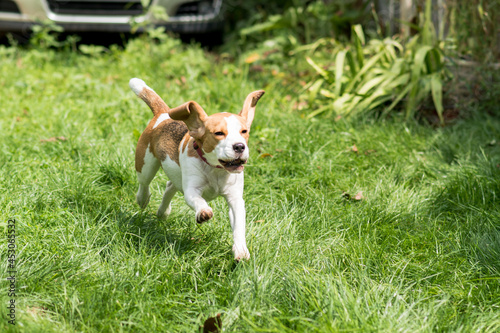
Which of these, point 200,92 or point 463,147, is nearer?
point 463,147

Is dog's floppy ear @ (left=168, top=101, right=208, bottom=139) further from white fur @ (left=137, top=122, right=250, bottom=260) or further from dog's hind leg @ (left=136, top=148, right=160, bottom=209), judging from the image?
dog's hind leg @ (left=136, top=148, right=160, bottom=209)

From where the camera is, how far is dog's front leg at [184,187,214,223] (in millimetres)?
2256

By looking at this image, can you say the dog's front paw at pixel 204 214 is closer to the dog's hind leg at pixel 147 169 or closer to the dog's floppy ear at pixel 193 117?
the dog's floppy ear at pixel 193 117

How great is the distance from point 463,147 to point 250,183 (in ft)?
6.49

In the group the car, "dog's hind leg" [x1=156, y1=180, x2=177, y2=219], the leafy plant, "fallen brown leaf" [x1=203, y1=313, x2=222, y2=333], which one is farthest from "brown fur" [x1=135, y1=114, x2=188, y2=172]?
the car

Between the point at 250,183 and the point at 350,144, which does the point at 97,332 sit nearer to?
the point at 250,183

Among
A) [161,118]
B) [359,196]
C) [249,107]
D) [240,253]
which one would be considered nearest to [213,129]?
[249,107]

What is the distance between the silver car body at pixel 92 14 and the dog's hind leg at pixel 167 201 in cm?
419

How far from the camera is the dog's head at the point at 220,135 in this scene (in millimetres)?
2227

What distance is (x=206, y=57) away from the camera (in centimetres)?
682

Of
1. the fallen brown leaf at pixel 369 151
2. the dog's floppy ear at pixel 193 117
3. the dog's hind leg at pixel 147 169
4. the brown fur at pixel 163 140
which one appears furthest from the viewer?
the fallen brown leaf at pixel 369 151

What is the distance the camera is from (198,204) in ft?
7.77

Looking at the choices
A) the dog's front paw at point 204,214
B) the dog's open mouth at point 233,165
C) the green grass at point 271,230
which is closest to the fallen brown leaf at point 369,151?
the green grass at point 271,230

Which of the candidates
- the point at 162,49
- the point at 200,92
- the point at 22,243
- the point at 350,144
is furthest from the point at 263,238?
the point at 162,49
